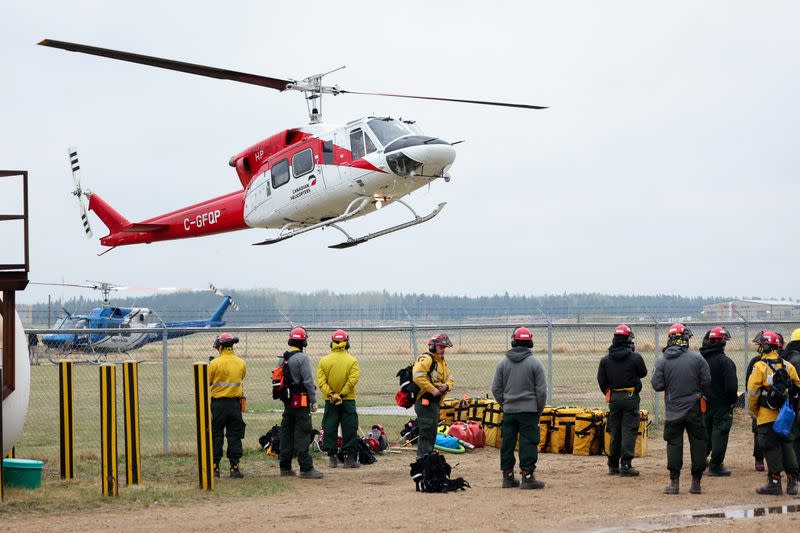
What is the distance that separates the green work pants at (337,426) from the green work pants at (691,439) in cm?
435

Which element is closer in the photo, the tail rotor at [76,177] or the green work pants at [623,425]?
the green work pants at [623,425]

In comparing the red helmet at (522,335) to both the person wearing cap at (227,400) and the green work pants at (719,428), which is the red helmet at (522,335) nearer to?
the green work pants at (719,428)

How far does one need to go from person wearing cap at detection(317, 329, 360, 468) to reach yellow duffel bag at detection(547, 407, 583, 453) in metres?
3.29

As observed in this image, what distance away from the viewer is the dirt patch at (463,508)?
9.99 m

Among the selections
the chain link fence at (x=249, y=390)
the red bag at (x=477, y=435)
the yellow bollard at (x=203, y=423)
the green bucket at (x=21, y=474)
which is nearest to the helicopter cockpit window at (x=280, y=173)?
the chain link fence at (x=249, y=390)

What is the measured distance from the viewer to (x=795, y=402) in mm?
11695

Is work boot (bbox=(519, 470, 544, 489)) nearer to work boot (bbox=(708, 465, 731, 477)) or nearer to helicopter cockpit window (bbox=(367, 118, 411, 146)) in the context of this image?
work boot (bbox=(708, 465, 731, 477))

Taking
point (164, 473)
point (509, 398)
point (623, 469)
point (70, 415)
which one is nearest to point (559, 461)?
point (623, 469)

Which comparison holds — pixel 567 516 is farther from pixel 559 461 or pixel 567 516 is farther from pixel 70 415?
pixel 70 415

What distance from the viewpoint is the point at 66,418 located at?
12906 millimetres

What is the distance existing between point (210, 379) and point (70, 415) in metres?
1.73

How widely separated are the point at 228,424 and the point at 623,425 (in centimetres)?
502

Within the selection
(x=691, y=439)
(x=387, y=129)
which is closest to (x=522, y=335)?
(x=691, y=439)

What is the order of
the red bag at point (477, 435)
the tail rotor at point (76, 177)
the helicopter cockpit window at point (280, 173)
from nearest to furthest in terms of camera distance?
the red bag at point (477, 435) → the helicopter cockpit window at point (280, 173) → the tail rotor at point (76, 177)
